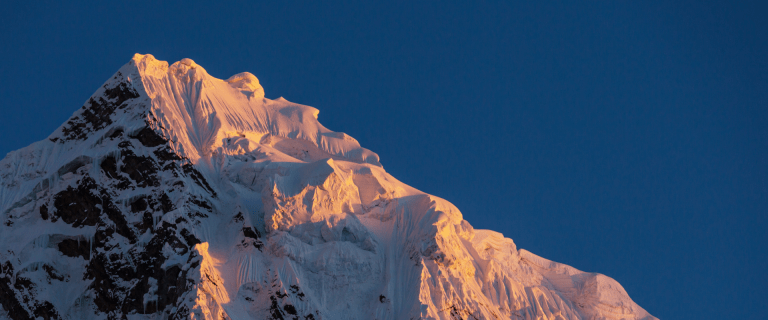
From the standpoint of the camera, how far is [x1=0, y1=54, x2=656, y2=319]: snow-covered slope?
406 feet

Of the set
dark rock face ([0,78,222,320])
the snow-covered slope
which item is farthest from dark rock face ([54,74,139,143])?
dark rock face ([0,78,222,320])

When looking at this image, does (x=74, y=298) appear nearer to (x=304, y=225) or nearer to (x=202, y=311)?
(x=202, y=311)

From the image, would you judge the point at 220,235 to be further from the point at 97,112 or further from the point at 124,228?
the point at 97,112

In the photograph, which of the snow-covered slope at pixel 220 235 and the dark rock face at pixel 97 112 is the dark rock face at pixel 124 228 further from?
the dark rock face at pixel 97 112

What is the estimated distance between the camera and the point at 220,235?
429 feet

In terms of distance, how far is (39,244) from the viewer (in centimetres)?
13012

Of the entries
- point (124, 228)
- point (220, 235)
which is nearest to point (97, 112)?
point (124, 228)

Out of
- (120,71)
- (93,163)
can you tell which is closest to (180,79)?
(120,71)

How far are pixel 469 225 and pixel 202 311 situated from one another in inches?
1686

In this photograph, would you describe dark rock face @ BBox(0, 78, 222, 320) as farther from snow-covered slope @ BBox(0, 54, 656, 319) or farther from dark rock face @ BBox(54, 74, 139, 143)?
dark rock face @ BBox(54, 74, 139, 143)

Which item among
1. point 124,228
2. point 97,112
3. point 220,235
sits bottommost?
point 124,228

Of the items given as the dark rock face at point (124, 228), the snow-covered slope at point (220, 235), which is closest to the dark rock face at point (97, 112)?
the snow-covered slope at point (220, 235)

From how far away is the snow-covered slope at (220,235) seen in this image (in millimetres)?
123688

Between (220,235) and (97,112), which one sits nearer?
(220,235)
